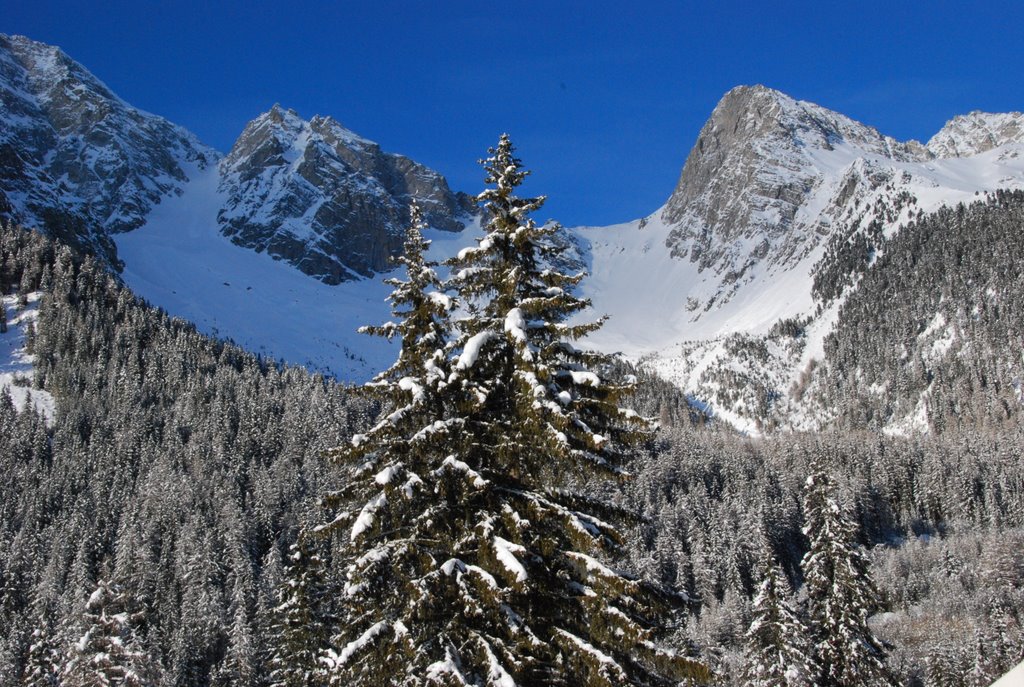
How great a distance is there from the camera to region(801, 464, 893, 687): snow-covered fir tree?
27.6 meters

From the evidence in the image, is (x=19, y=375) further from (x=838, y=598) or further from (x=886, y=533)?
(x=838, y=598)

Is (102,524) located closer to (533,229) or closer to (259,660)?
(259,660)

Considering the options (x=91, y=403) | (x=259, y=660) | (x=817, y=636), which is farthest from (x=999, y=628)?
(x=91, y=403)

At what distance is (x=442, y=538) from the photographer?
1376 centimetres

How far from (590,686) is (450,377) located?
17.0 feet

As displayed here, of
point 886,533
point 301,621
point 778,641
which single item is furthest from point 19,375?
point 778,641

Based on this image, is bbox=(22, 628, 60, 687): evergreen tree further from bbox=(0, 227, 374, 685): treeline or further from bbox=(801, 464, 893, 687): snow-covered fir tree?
bbox=(801, 464, 893, 687): snow-covered fir tree

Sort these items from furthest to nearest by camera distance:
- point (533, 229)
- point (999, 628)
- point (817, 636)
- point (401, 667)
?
point (999, 628), point (817, 636), point (533, 229), point (401, 667)

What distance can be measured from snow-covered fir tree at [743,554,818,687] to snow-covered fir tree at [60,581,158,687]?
22.6 meters

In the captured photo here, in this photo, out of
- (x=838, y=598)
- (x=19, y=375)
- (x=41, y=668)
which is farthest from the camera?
(x=19, y=375)

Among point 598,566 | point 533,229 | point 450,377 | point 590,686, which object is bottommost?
point 590,686

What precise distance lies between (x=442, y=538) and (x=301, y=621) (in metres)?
19.9

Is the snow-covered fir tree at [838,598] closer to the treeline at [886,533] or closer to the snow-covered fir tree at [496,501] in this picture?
the snow-covered fir tree at [496,501]

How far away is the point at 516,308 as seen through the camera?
46.7 feet
